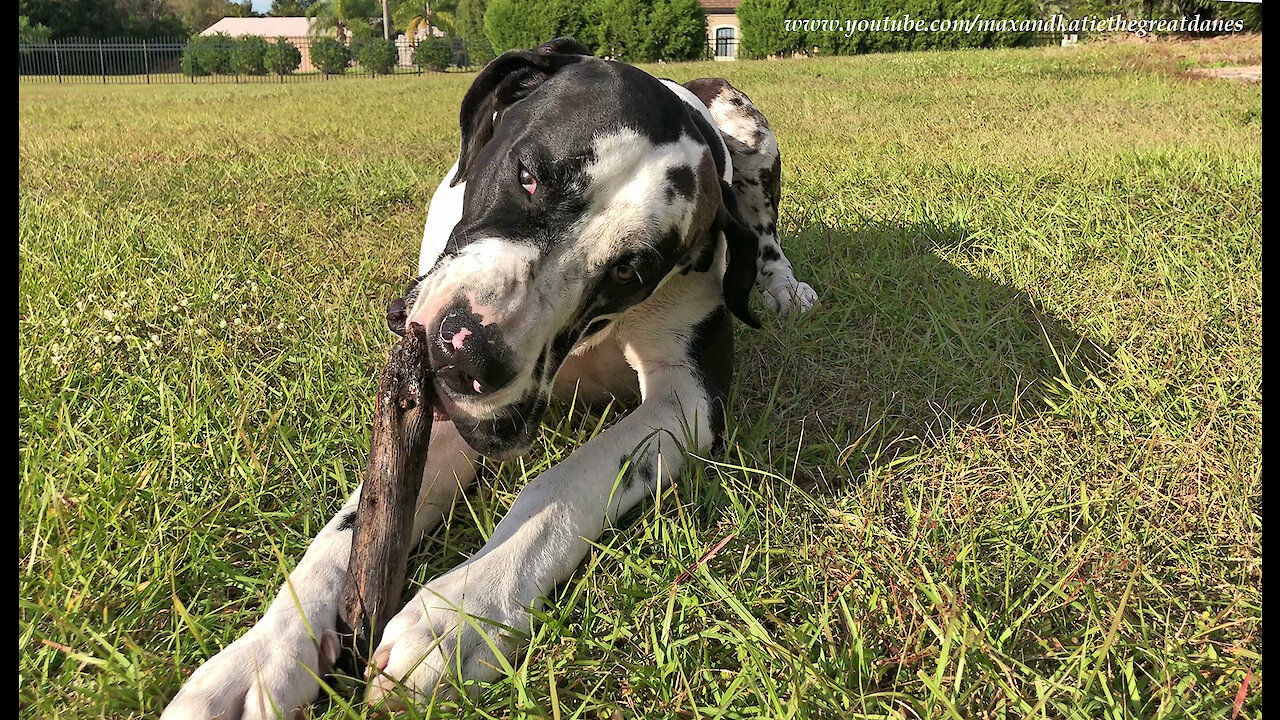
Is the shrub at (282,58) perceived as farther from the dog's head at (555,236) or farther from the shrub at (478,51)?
the dog's head at (555,236)

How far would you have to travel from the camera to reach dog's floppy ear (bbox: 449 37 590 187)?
283 cm

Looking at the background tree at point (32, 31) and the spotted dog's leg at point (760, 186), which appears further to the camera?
the background tree at point (32, 31)

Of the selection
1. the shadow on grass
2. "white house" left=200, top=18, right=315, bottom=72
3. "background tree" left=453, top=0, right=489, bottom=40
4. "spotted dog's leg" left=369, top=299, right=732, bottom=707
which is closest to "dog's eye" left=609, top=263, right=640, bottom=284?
"spotted dog's leg" left=369, top=299, right=732, bottom=707

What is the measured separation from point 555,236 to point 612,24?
99.2 feet

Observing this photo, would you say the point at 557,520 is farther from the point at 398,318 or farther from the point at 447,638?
the point at 398,318

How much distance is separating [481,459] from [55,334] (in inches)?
68.3

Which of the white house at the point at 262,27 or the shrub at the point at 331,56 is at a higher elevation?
the white house at the point at 262,27

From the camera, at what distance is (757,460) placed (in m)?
2.51

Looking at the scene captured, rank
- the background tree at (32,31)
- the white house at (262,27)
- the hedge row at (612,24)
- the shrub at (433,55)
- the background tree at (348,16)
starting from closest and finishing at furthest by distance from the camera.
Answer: the hedge row at (612,24) < the shrub at (433,55) < the background tree at (32,31) < the background tree at (348,16) < the white house at (262,27)

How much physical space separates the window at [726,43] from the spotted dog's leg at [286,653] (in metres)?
33.5

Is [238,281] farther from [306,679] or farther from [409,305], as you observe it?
[306,679]

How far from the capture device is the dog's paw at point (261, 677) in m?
1.59

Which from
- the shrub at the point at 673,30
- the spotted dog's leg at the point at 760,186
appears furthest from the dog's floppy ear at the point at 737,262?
the shrub at the point at 673,30
